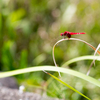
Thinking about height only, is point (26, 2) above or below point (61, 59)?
above

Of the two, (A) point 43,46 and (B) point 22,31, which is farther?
(B) point 22,31

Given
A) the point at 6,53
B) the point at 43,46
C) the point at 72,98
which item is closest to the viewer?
the point at 72,98

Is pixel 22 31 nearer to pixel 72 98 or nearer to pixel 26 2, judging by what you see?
pixel 26 2

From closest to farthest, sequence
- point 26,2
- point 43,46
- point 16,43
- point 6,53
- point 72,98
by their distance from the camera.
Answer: point 72,98 → point 6,53 → point 43,46 → point 16,43 → point 26,2

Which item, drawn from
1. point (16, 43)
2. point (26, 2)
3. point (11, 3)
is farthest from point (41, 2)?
point (16, 43)

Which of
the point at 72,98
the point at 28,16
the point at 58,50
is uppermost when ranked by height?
the point at 28,16

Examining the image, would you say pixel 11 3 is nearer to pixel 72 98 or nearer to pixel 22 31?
pixel 22 31
